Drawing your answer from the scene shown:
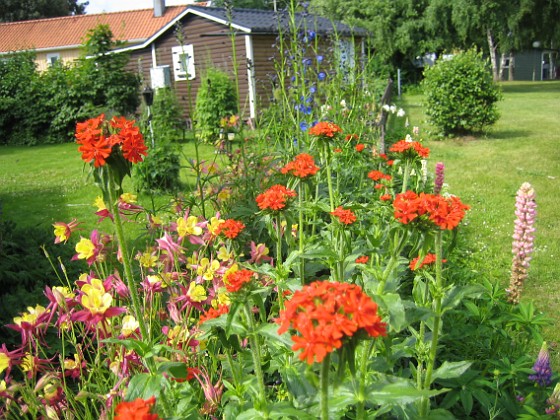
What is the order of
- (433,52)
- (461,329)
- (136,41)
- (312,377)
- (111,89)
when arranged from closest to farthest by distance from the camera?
(312,377)
(461,329)
(111,89)
(433,52)
(136,41)

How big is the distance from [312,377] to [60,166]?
10.5 metres

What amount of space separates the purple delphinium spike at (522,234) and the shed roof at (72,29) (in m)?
Result: 25.4

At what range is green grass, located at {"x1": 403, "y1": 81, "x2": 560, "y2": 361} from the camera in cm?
410

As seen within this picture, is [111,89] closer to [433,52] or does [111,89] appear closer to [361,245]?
[361,245]

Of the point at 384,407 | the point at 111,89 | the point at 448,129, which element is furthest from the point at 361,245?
the point at 111,89

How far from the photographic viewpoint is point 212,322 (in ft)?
4.80

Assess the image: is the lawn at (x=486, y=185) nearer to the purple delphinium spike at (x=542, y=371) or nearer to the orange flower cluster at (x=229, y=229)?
the orange flower cluster at (x=229, y=229)

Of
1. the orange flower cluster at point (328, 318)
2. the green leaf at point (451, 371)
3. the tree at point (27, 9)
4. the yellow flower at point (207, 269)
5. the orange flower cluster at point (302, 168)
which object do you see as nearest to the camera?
the orange flower cluster at point (328, 318)

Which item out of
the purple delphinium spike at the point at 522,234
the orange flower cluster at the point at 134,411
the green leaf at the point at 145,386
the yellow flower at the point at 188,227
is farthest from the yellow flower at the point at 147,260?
the purple delphinium spike at the point at 522,234

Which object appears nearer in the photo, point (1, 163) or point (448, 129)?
point (448, 129)

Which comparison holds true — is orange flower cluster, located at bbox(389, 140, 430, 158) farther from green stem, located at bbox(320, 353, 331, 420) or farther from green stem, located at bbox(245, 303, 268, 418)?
green stem, located at bbox(320, 353, 331, 420)

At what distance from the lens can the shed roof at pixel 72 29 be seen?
26172 millimetres

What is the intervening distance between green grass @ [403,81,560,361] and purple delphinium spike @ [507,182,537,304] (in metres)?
0.58

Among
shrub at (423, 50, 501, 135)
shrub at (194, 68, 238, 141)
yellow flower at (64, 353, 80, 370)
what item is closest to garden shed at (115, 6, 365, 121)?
shrub at (194, 68, 238, 141)
